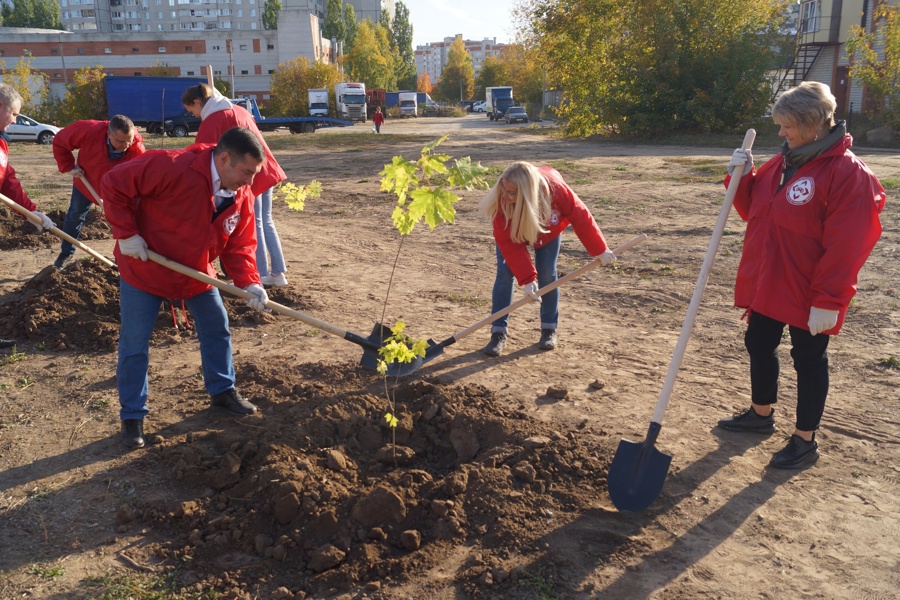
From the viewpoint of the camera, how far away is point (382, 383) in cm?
475

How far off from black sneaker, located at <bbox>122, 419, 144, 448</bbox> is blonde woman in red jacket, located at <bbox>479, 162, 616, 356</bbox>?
2.50 meters

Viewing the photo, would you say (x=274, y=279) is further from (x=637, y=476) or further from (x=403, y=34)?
(x=403, y=34)

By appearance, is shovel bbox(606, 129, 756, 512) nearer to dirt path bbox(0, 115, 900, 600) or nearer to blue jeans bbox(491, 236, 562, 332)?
dirt path bbox(0, 115, 900, 600)

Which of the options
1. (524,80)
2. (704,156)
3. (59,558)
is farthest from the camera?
(524,80)

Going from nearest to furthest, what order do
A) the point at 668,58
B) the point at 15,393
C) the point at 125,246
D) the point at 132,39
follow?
the point at 125,246, the point at 15,393, the point at 668,58, the point at 132,39

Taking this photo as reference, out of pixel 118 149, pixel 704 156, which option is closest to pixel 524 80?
pixel 704 156

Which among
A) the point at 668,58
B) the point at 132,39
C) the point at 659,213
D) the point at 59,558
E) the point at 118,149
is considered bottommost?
the point at 59,558

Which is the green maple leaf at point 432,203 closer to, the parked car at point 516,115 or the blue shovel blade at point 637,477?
the blue shovel blade at point 637,477

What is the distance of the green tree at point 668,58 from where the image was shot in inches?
1037

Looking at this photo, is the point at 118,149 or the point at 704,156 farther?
the point at 704,156

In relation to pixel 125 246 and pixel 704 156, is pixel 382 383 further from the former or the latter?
pixel 704 156

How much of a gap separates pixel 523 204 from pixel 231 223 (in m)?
1.78

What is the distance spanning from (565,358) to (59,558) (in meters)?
3.53

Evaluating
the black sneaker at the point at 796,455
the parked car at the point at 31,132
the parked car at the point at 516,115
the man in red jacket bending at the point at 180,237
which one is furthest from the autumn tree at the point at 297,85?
the black sneaker at the point at 796,455
